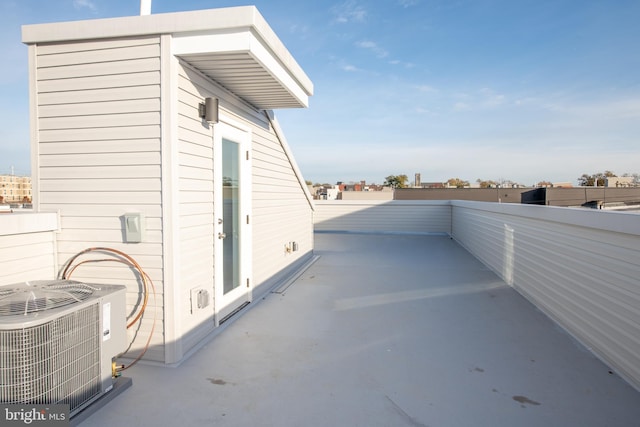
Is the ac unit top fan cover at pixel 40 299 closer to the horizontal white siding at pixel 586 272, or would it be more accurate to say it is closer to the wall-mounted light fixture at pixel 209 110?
the wall-mounted light fixture at pixel 209 110

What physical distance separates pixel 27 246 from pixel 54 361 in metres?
1.25

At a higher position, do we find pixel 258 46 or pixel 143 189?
pixel 258 46

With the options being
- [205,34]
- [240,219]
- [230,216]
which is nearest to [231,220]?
[230,216]

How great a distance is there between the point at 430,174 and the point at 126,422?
35894mm

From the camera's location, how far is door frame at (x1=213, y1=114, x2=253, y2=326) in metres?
3.20

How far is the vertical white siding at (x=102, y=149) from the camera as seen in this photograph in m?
2.52

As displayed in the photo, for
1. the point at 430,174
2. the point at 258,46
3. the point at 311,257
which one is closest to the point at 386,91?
the point at 311,257

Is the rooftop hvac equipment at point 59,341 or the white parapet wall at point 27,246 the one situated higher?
the white parapet wall at point 27,246

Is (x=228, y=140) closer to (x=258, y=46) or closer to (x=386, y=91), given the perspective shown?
(x=258, y=46)

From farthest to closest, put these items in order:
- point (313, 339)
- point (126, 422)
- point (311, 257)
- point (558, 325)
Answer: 1. point (311, 257)
2. point (558, 325)
3. point (313, 339)
4. point (126, 422)

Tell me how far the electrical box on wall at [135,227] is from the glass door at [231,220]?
75 cm

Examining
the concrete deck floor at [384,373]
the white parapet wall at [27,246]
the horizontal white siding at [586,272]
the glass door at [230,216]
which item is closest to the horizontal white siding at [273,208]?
the glass door at [230,216]

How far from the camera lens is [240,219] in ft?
12.4

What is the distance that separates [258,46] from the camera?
2.61m
